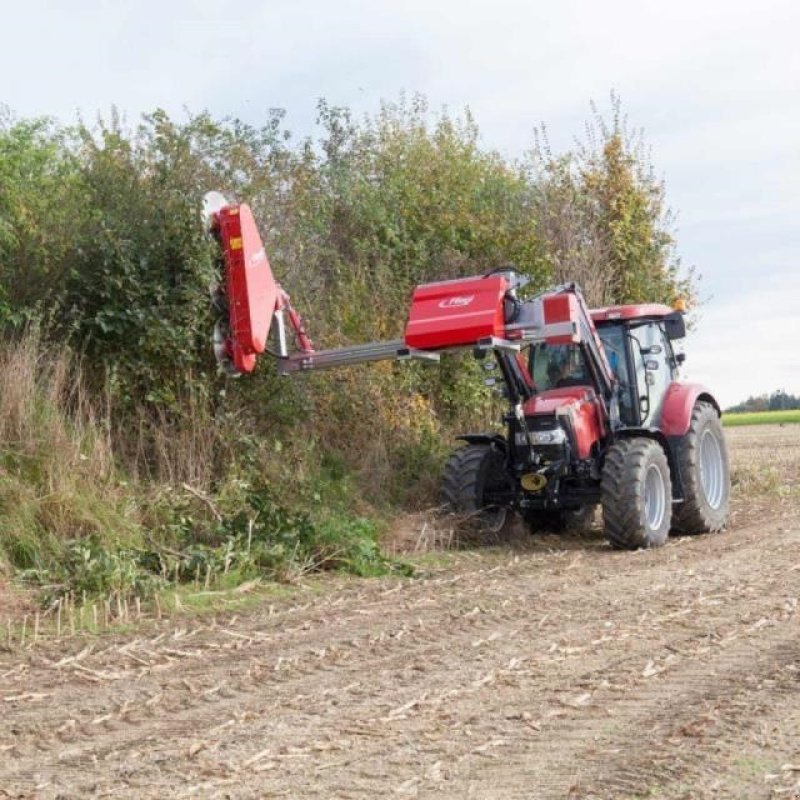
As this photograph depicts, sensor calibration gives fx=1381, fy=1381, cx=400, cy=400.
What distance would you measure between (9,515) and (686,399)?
261 inches

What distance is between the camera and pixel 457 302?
11.8m

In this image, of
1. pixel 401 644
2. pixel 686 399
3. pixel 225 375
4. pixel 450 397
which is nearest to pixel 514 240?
pixel 450 397

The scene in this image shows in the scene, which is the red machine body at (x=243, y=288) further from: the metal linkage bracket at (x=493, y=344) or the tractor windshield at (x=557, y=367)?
the tractor windshield at (x=557, y=367)

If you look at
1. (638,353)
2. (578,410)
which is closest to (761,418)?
(638,353)

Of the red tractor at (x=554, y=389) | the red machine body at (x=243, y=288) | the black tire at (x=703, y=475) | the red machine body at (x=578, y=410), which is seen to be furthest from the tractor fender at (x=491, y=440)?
the red machine body at (x=243, y=288)

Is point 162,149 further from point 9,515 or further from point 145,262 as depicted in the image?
point 9,515

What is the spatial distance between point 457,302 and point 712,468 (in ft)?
13.2

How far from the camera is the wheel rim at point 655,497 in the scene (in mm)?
12609

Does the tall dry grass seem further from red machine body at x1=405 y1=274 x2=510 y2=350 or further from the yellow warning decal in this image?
the yellow warning decal

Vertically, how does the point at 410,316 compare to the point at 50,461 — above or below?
above

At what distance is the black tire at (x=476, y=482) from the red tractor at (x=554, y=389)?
0.01 metres

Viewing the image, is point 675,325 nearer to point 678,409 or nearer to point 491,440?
point 678,409

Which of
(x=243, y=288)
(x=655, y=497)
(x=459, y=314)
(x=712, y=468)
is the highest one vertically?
(x=243, y=288)

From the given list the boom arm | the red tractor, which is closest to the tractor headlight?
the red tractor
